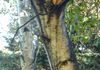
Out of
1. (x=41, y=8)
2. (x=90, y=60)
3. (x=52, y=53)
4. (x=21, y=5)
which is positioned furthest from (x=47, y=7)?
(x=90, y=60)

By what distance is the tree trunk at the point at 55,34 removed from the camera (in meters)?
2.07

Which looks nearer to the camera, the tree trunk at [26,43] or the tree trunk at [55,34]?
the tree trunk at [55,34]

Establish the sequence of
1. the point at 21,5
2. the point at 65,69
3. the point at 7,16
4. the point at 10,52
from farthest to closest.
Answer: the point at 7,16 < the point at 10,52 < the point at 21,5 < the point at 65,69

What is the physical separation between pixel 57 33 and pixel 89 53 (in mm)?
11500

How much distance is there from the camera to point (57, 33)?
2094 millimetres

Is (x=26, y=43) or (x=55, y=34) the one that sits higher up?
(x=55, y=34)

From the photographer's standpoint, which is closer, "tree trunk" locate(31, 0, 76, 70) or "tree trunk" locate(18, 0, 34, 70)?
"tree trunk" locate(31, 0, 76, 70)

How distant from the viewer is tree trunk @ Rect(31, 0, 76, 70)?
6.78 feet

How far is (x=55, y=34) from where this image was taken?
2092 millimetres

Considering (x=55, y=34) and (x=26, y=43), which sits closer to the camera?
(x=55, y=34)

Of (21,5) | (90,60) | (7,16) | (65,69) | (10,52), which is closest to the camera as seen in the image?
(65,69)

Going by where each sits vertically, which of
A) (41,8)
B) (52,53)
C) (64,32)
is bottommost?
(52,53)

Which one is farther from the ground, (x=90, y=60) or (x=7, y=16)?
(x=7, y=16)

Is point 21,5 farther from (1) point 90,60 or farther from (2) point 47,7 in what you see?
(1) point 90,60
